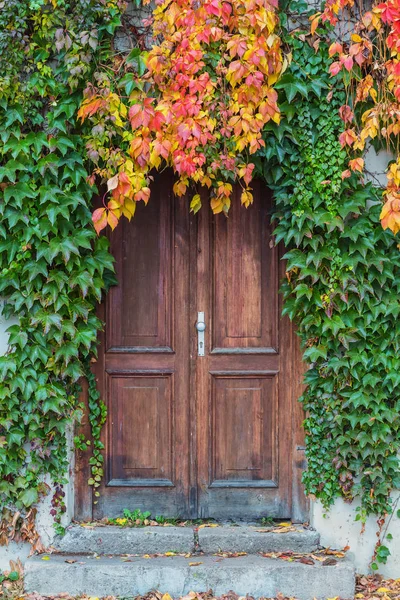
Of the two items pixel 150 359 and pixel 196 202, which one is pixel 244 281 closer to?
pixel 196 202

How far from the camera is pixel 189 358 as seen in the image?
424 centimetres

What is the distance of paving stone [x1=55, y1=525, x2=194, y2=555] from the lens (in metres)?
3.97

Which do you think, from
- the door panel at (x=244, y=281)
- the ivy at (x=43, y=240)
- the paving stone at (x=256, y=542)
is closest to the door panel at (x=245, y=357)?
the door panel at (x=244, y=281)

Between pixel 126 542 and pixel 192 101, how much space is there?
2.66 metres

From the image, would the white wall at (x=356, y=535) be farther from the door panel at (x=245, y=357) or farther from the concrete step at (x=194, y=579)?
the door panel at (x=245, y=357)

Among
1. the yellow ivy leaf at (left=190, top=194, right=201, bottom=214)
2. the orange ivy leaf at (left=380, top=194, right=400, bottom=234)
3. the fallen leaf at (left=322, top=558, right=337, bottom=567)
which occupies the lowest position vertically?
the fallen leaf at (left=322, top=558, right=337, bottom=567)

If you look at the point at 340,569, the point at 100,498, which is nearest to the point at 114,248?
the point at 100,498

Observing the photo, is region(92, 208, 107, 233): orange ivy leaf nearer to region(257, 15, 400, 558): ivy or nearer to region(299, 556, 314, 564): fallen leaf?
region(257, 15, 400, 558): ivy

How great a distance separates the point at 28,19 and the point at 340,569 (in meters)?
3.68

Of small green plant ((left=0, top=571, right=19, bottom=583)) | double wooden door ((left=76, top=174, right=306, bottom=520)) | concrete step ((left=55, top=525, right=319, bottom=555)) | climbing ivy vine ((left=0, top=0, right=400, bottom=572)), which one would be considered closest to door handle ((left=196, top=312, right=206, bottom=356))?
double wooden door ((left=76, top=174, right=306, bottom=520))

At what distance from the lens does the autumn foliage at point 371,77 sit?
12.1 feet

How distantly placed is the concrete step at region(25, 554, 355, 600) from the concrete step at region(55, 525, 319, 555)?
7.8 inches

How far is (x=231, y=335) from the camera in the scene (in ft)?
13.9

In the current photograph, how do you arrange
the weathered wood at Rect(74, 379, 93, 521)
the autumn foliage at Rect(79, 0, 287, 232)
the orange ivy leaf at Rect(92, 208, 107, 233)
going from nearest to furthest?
1. the autumn foliage at Rect(79, 0, 287, 232)
2. the orange ivy leaf at Rect(92, 208, 107, 233)
3. the weathered wood at Rect(74, 379, 93, 521)
